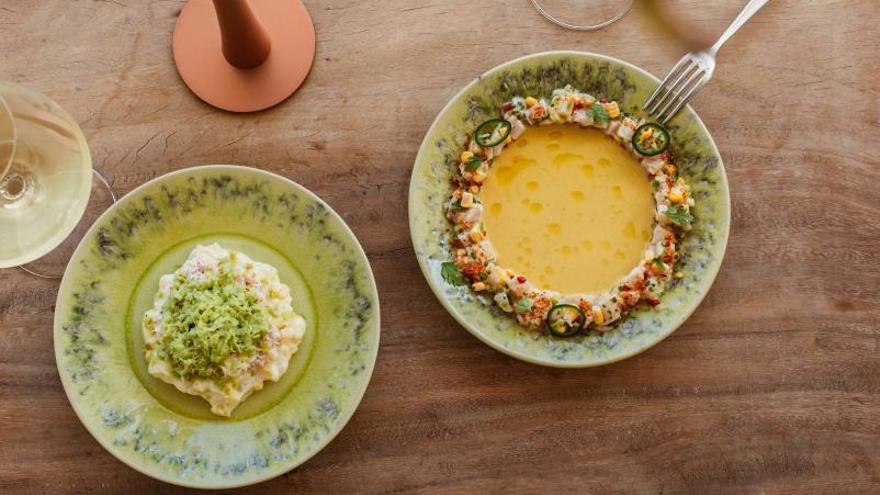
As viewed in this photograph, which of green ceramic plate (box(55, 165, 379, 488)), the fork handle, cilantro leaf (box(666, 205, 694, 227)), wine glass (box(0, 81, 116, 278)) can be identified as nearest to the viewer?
wine glass (box(0, 81, 116, 278))

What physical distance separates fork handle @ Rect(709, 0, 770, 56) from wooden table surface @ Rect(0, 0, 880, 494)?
0.06m

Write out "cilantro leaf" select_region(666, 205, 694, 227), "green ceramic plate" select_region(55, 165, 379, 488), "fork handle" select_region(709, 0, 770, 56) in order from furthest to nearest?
"fork handle" select_region(709, 0, 770, 56), "cilantro leaf" select_region(666, 205, 694, 227), "green ceramic plate" select_region(55, 165, 379, 488)

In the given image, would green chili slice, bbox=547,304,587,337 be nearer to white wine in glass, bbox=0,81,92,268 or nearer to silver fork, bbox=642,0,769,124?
silver fork, bbox=642,0,769,124

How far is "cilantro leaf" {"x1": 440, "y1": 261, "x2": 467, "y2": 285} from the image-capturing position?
200 centimetres

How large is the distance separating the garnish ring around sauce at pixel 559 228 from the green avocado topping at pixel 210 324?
1.58ft

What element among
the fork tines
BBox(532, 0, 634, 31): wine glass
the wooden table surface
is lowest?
the wooden table surface

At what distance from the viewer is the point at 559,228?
209cm

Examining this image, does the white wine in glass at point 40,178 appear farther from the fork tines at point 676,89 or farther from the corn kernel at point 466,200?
the fork tines at point 676,89

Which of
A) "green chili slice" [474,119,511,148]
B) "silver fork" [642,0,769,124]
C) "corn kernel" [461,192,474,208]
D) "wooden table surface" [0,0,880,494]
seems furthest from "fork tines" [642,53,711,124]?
"corn kernel" [461,192,474,208]

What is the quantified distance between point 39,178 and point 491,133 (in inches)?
41.9

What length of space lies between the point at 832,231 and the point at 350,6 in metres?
1.42

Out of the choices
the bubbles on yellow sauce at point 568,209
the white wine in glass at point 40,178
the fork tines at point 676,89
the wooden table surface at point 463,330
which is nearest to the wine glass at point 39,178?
the white wine in glass at point 40,178

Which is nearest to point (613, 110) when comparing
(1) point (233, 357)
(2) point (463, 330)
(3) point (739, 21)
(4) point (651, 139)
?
(4) point (651, 139)

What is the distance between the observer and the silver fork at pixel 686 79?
2039 millimetres
